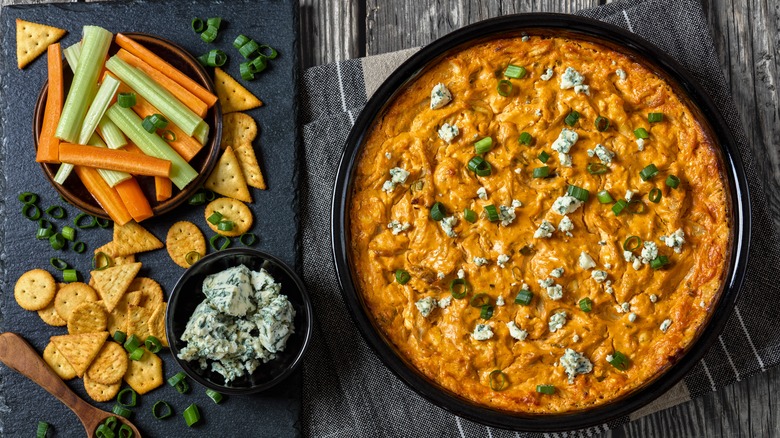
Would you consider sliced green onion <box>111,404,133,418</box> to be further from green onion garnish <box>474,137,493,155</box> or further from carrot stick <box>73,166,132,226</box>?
green onion garnish <box>474,137,493,155</box>

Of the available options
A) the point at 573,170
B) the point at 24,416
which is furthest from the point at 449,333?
the point at 24,416

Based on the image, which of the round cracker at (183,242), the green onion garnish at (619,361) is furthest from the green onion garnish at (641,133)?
the round cracker at (183,242)

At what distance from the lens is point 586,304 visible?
3.23 m

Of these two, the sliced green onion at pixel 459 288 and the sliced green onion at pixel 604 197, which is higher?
the sliced green onion at pixel 604 197

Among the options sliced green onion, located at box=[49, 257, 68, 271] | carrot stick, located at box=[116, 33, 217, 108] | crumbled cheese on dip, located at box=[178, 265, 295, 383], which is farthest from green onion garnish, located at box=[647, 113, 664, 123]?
sliced green onion, located at box=[49, 257, 68, 271]

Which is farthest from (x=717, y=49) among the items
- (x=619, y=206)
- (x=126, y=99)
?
(x=126, y=99)

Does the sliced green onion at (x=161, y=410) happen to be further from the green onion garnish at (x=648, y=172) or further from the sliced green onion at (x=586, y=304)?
the green onion garnish at (x=648, y=172)

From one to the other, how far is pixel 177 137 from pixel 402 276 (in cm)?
144

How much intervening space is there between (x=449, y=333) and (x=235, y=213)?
1.34 m

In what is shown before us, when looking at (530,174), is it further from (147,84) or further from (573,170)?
(147,84)

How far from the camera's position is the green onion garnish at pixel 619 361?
3.21 m

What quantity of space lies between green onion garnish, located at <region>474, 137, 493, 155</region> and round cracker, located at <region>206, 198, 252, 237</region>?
1302mm

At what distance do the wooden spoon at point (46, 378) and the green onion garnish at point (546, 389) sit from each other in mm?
2050

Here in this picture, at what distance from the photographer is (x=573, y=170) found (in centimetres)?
330
